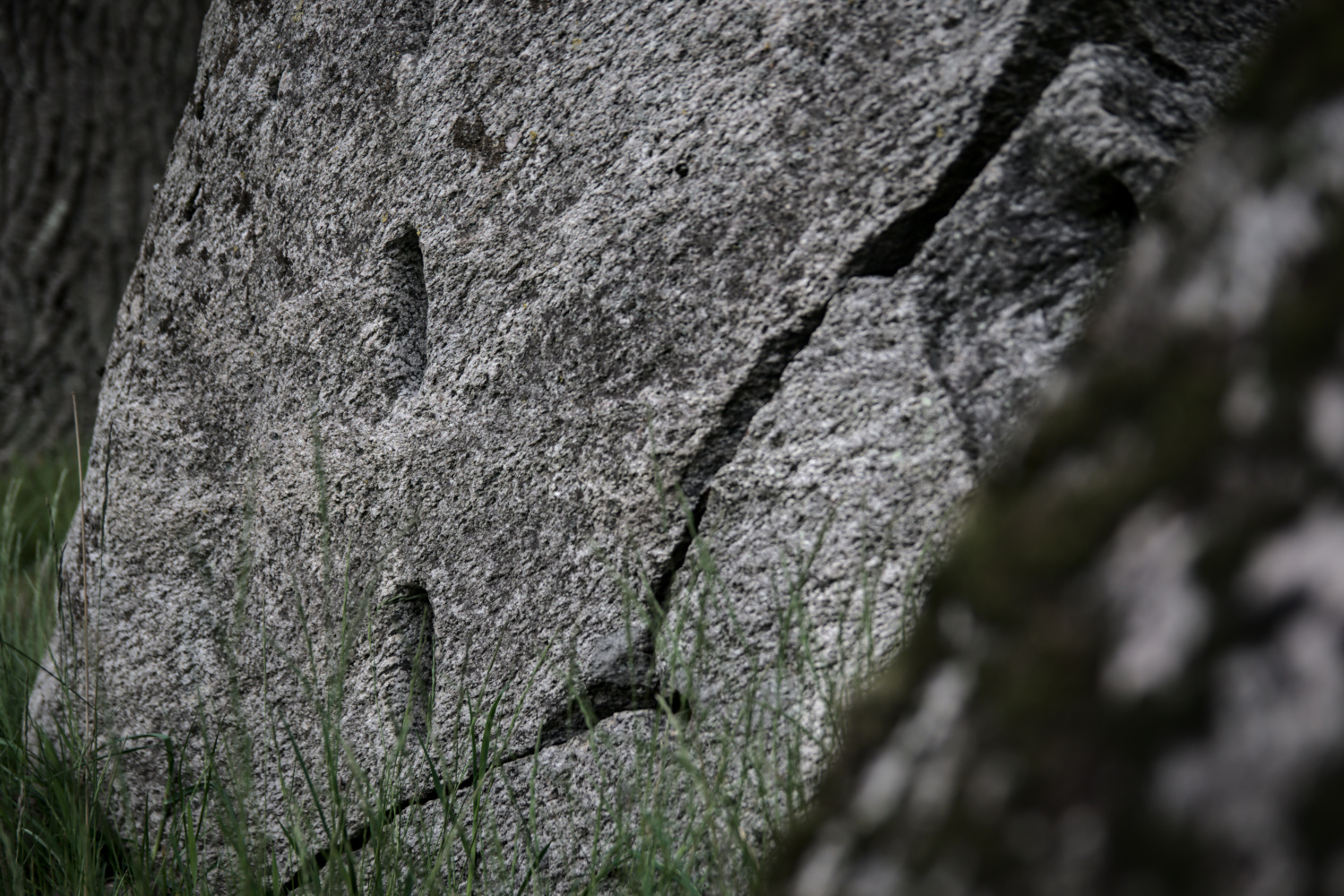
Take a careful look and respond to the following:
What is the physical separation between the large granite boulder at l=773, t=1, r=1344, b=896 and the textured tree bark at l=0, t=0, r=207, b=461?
448 centimetres

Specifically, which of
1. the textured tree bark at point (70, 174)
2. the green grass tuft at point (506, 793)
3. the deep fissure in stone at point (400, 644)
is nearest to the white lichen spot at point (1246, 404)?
the green grass tuft at point (506, 793)

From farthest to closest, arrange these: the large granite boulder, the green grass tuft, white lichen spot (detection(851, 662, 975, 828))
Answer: the green grass tuft → white lichen spot (detection(851, 662, 975, 828)) → the large granite boulder

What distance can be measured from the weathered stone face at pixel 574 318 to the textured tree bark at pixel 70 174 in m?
2.61

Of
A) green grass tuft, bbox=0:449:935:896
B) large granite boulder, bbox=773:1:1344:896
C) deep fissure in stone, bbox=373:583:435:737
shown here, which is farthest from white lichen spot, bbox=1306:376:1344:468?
deep fissure in stone, bbox=373:583:435:737

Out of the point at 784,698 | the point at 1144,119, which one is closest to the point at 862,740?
the point at 784,698

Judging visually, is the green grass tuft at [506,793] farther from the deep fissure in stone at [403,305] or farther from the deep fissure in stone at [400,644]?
the deep fissure in stone at [403,305]

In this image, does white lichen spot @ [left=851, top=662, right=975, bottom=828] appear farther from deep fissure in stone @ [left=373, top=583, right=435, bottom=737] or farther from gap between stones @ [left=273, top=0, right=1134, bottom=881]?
deep fissure in stone @ [left=373, top=583, right=435, bottom=737]

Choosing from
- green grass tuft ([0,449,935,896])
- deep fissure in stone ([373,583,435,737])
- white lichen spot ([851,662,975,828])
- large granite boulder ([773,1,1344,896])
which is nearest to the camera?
large granite boulder ([773,1,1344,896])

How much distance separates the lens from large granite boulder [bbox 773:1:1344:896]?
352 millimetres

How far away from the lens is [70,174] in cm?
411

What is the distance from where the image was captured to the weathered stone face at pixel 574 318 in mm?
1096

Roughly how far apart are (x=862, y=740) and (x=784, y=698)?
0.66 meters

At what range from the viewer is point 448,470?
1501mm

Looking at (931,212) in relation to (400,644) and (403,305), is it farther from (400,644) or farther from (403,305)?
(400,644)
